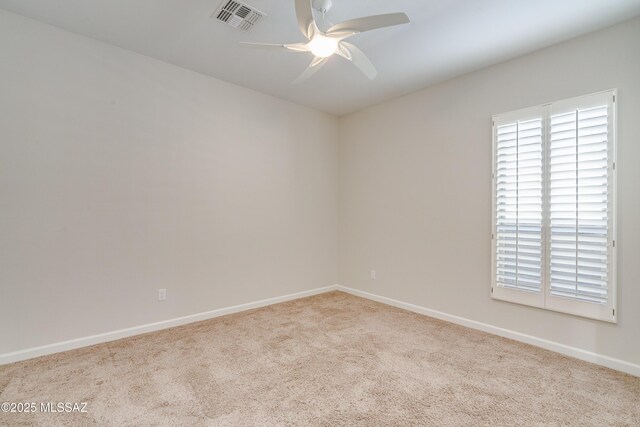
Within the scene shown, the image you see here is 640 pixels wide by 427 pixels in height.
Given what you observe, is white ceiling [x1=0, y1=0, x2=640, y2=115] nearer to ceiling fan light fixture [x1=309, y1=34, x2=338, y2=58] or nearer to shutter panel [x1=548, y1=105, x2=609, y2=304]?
ceiling fan light fixture [x1=309, y1=34, x2=338, y2=58]

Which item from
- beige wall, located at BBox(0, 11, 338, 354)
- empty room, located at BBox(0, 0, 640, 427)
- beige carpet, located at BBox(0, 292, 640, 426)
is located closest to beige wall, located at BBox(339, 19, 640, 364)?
empty room, located at BBox(0, 0, 640, 427)

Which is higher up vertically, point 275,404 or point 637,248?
point 637,248

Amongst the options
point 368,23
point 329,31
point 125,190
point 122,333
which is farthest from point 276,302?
point 368,23

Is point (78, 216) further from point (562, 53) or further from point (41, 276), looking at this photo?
point (562, 53)

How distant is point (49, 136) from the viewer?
8.43 ft

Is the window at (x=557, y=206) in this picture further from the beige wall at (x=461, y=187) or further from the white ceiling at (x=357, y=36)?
the white ceiling at (x=357, y=36)

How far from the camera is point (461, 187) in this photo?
338 centimetres

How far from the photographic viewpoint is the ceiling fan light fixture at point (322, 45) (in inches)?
78.5

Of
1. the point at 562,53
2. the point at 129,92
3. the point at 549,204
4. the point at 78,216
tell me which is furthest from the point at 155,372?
the point at 562,53

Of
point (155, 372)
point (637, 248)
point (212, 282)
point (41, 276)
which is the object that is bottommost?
point (155, 372)

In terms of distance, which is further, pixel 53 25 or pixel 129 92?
pixel 129 92

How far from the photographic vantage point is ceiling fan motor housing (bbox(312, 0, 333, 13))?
84.5 inches

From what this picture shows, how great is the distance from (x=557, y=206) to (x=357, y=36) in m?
2.30

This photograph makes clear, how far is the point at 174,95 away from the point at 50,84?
100 cm
